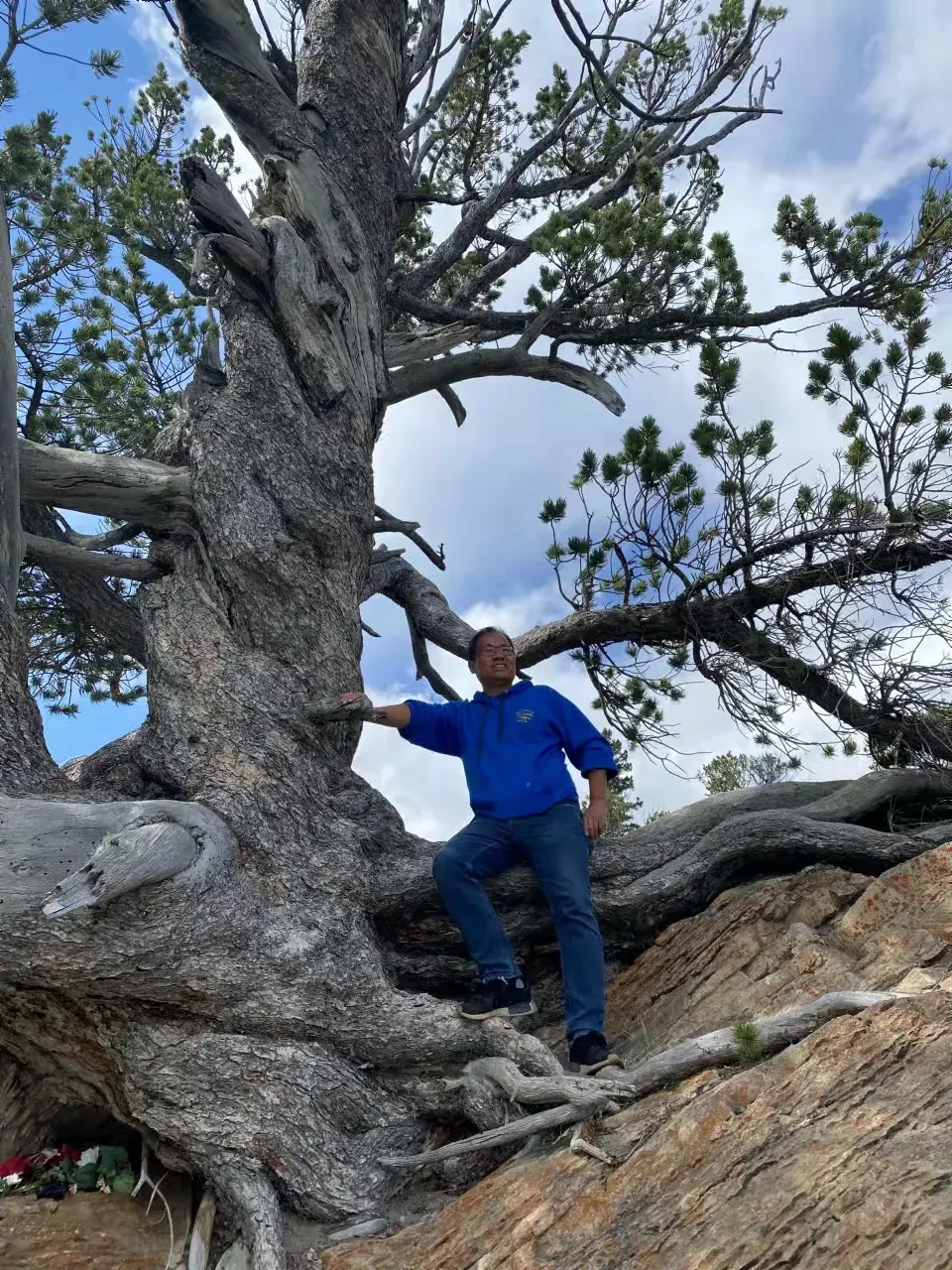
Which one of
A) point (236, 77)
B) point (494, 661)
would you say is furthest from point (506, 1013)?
point (236, 77)

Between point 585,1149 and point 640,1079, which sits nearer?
point 585,1149

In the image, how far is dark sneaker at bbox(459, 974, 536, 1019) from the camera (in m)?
4.11

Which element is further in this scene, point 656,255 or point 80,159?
point 80,159

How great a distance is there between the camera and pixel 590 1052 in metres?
3.85

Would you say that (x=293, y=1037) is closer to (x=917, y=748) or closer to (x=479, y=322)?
(x=917, y=748)

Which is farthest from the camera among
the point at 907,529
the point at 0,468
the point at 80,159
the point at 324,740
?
the point at 80,159

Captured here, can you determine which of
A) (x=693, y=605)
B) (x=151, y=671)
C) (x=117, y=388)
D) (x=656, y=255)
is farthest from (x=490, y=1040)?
(x=117, y=388)

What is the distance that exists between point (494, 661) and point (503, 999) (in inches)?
73.8

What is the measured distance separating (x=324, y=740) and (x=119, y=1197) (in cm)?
224

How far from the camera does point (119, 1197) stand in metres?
3.78

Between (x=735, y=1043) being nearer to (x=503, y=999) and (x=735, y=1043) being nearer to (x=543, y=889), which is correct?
(x=503, y=999)

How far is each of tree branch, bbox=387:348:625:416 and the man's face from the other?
2.75m

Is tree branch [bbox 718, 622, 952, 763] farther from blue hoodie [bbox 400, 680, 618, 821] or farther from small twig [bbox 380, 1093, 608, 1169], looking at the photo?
small twig [bbox 380, 1093, 608, 1169]

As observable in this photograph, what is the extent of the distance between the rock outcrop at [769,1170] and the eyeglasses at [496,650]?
2192 mm
